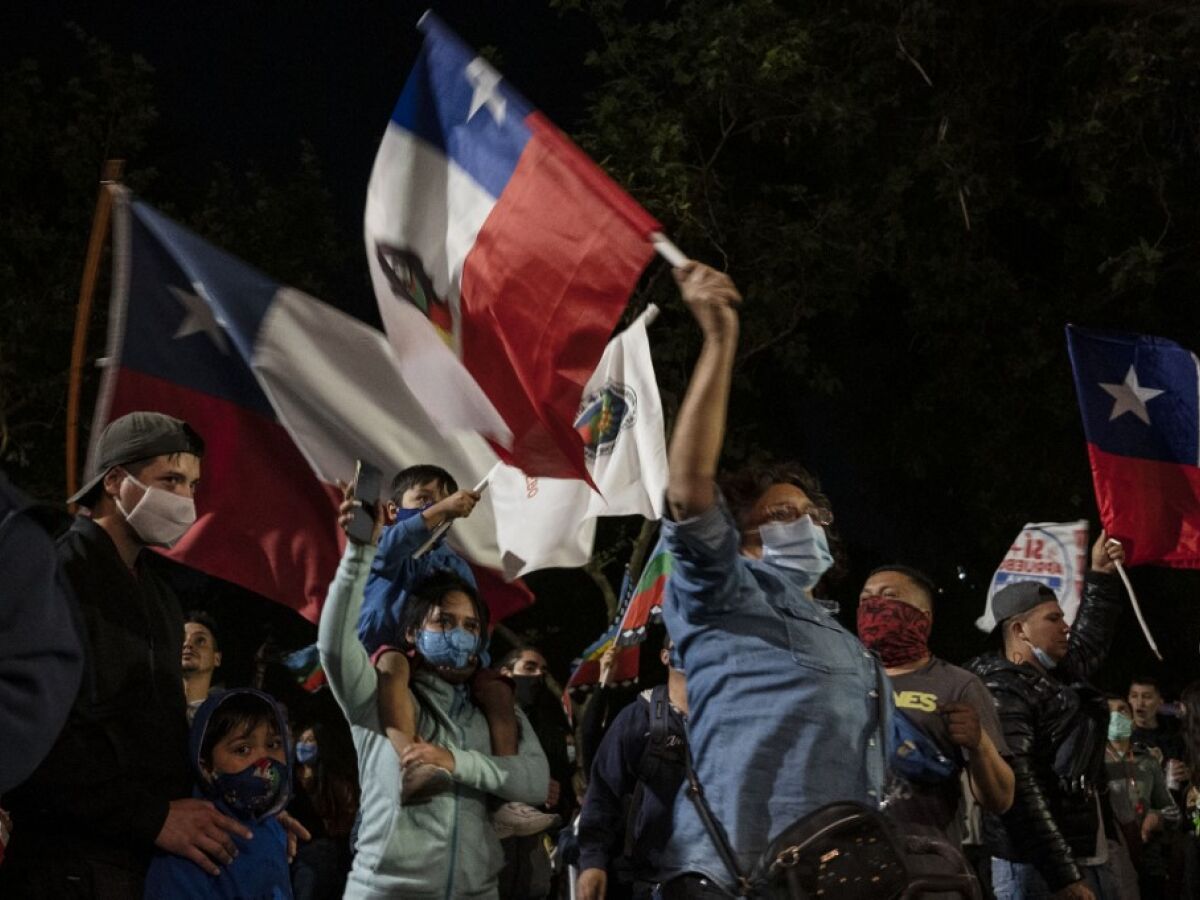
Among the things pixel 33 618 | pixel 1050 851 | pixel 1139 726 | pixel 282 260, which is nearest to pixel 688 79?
pixel 282 260

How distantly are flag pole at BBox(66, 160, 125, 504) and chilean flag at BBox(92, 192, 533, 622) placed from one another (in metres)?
0.08

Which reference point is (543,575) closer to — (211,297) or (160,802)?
(211,297)

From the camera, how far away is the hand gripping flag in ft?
31.6

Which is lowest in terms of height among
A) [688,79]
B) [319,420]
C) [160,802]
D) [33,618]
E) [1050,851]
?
[1050,851]

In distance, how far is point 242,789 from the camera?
4492 mm

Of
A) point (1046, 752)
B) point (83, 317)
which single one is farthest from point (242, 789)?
point (1046, 752)

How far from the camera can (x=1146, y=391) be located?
10.1 meters

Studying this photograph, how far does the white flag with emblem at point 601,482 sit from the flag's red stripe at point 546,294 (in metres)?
1.85

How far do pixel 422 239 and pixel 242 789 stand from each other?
2.16m

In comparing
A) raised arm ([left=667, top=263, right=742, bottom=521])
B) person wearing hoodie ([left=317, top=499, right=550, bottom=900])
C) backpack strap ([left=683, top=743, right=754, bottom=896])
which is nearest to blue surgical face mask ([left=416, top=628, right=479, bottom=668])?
person wearing hoodie ([left=317, top=499, right=550, bottom=900])

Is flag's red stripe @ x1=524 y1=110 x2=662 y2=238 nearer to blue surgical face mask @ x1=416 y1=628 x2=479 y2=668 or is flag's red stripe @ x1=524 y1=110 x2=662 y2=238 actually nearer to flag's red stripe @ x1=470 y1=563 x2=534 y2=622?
blue surgical face mask @ x1=416 y1=628 x2=479 y2=668

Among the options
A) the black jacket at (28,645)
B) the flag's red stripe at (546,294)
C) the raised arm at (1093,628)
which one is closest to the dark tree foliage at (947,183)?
the raised arm at (1093,628)

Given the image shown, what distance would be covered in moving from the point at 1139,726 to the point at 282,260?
13.6 metres

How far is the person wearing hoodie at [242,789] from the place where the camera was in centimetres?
420
